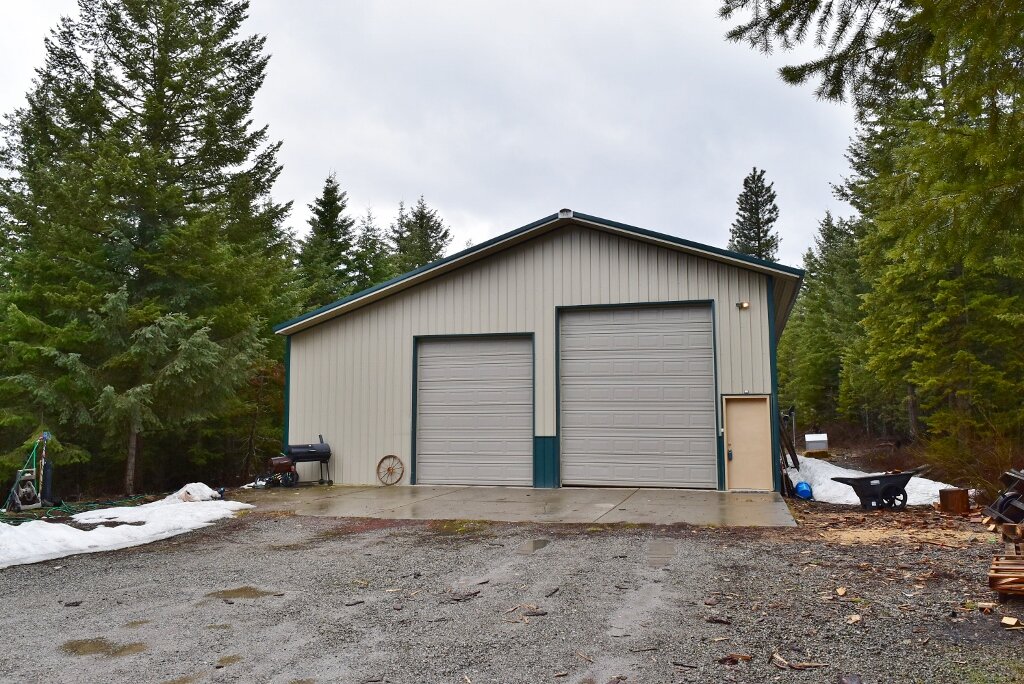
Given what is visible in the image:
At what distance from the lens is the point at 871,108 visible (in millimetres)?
4543

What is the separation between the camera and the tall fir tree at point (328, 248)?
87.5 feet

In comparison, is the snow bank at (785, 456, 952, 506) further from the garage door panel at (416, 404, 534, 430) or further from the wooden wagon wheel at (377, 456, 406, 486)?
the wooden wagon wheel at (377, 456, 406, 486)

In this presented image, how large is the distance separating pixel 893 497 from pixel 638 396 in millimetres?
4363

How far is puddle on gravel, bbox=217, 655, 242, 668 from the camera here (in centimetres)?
345

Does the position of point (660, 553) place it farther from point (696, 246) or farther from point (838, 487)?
point (696, 246)

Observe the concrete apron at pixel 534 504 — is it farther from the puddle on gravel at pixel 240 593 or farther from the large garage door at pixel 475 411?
the puddle on gravel at pixel 240 593

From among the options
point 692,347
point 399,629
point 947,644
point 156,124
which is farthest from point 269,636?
point 156,124

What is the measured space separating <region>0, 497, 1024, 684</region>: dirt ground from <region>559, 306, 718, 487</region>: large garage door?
466cm

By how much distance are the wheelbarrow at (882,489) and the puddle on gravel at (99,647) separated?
8093 mm

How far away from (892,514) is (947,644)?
5.46 m

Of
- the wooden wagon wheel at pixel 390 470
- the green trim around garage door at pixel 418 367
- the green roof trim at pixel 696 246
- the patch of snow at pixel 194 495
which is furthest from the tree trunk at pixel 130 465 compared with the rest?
the green roof trim at pixel 696 246

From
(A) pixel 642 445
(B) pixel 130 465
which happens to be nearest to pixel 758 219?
(A) pixel 642 445

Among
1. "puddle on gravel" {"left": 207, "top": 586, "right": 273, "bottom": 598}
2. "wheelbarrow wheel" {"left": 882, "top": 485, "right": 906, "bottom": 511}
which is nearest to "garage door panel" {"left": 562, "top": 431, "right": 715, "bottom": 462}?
"wheelbarrow wheel" {"left": 882, "top": 485, "right": 906, "bottom": 511}

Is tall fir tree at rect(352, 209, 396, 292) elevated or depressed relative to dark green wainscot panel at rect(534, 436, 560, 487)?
elevated
